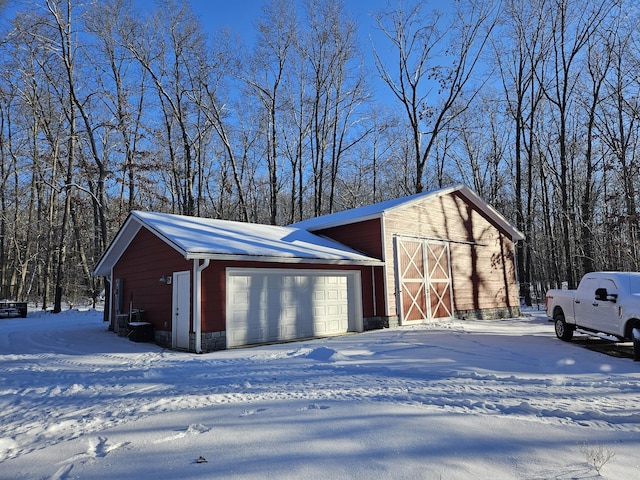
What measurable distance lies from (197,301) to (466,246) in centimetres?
1169

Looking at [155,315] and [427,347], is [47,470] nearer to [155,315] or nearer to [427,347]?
[427,347]

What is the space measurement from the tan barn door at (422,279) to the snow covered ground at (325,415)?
520cm

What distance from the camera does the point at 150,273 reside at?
12258mm

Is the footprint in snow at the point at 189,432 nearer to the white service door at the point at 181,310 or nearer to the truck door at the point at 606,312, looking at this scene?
the white service door at the point at 181,310

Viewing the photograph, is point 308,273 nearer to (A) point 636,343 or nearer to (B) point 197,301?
(B) point 197,301

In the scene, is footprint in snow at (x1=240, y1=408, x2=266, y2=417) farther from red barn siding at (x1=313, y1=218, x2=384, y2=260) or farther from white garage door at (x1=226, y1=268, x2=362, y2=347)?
red barn siding at (x1=313, y1=218, x2=384, y2=260)

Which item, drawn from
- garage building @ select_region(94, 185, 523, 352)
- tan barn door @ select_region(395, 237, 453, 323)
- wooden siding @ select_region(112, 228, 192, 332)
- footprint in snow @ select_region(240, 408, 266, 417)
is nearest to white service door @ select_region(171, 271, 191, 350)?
garage building @ select_region(94, 185, 523, 352)

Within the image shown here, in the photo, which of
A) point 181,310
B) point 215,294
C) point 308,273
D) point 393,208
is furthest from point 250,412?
point 393,208

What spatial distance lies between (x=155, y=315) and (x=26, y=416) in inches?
273

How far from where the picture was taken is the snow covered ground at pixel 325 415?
337 centimetres

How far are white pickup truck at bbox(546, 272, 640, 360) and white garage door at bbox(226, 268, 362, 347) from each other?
5678mm

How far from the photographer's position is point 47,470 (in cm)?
341

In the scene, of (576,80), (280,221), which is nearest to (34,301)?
(280,221)

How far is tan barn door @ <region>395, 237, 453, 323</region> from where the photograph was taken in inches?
552
